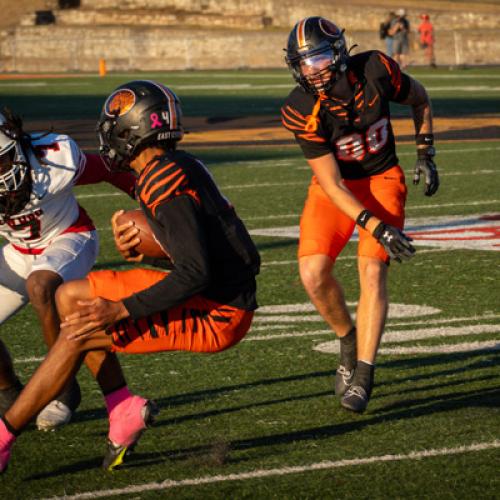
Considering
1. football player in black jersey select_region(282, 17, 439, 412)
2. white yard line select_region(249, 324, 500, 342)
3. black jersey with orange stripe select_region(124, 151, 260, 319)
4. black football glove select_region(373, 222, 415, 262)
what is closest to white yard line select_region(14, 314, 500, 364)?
white yard line select_region(249, 324, 500, 342)

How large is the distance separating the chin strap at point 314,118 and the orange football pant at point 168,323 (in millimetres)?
1680

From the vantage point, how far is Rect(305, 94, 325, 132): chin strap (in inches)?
270

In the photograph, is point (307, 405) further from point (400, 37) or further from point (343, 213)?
point (400, 37)

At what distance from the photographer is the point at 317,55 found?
267 inches

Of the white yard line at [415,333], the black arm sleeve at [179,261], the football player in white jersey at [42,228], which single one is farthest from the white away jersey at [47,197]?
the white yard line at [415,333]

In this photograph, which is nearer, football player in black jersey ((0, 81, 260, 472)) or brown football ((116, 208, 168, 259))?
football player in black jersey ((0, 81, 260, 472))

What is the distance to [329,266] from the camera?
686 cm

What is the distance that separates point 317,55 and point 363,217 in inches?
34.1

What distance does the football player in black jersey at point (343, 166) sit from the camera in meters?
6.69

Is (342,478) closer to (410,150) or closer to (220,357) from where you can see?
(220,357)

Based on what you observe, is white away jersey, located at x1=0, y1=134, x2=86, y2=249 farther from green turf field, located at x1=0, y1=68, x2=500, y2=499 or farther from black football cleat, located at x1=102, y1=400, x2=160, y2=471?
black football cleat, located at x1=102, y1=400, x2=160, y2=471

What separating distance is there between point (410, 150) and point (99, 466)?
13676 mm

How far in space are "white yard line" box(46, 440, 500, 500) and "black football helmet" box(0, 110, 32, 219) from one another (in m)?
1.65

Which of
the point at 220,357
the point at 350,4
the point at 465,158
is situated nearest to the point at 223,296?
the point at 220,357
